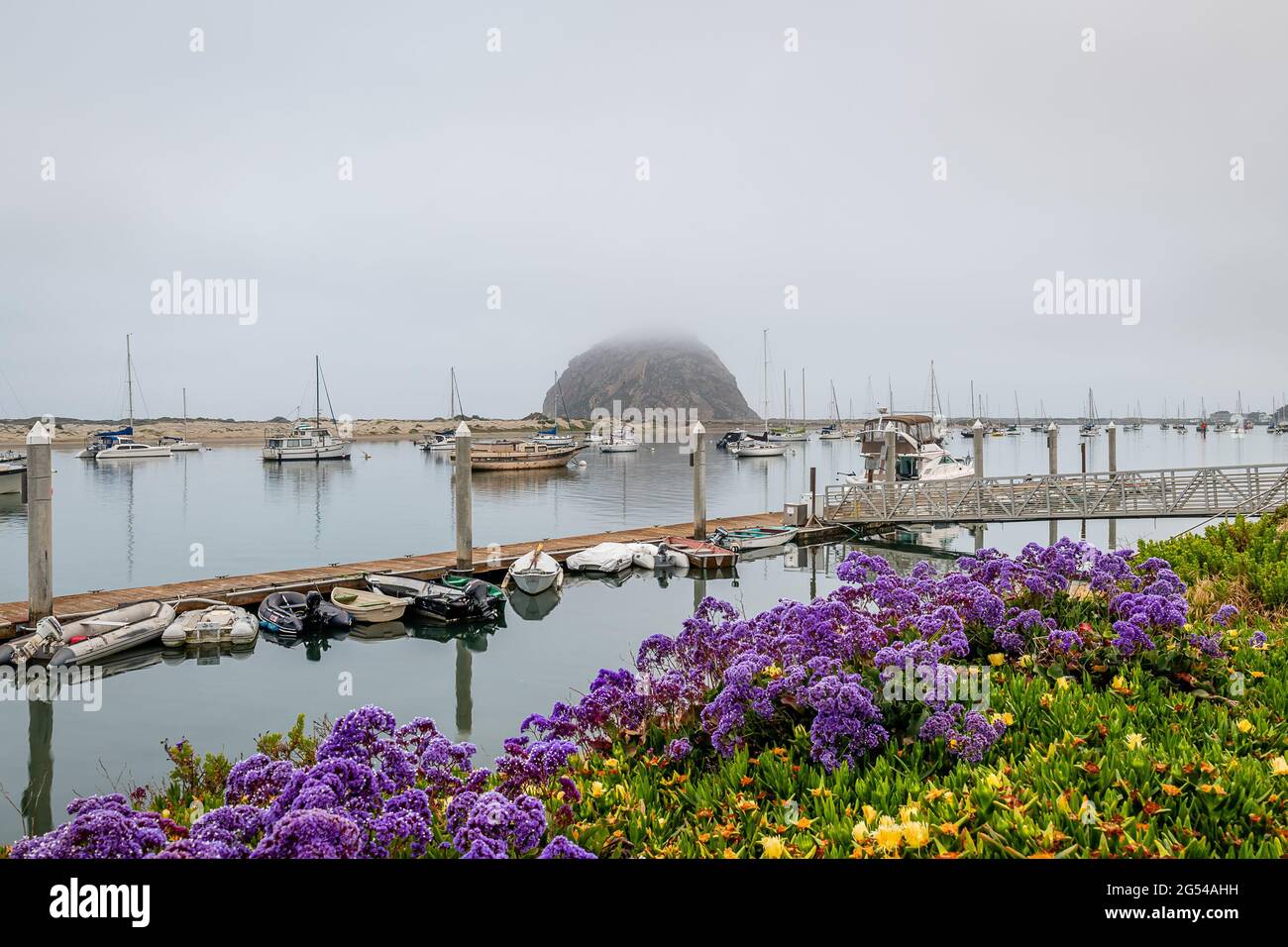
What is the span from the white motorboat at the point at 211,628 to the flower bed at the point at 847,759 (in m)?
12.5

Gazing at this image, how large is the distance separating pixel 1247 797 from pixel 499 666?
49.1ft

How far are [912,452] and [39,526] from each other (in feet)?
119

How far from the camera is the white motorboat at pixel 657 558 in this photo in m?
27.1

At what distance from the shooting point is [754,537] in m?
29.0

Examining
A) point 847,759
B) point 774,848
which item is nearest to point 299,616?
point 847,759

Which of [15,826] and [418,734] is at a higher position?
[418,734]

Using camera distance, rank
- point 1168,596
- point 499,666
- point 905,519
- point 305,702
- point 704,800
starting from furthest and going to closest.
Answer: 1. point 905,519
2. point 499,666
3. point 305,702
4. point 1168,596
5. point 704,800

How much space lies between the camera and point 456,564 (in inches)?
923

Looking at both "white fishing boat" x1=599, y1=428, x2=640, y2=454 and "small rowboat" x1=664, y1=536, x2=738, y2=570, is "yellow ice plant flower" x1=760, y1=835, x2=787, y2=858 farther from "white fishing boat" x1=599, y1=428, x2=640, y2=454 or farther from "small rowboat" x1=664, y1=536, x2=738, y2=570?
"white fishing boat" x1=599, y1=428, x2=640, y2=454

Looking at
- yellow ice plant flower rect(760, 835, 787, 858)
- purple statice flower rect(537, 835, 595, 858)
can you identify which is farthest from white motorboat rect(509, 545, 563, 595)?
purple statice flower rect(537, 835, 595, 858)

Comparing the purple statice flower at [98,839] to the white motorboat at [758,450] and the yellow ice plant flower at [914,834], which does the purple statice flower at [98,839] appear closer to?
the yellow ice plant flower at [914,834]

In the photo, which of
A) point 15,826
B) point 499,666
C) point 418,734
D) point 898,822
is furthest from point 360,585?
point 898,822

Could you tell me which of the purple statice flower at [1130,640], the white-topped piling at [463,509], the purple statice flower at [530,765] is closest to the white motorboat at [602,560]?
the white-topped piling at [463,509]
